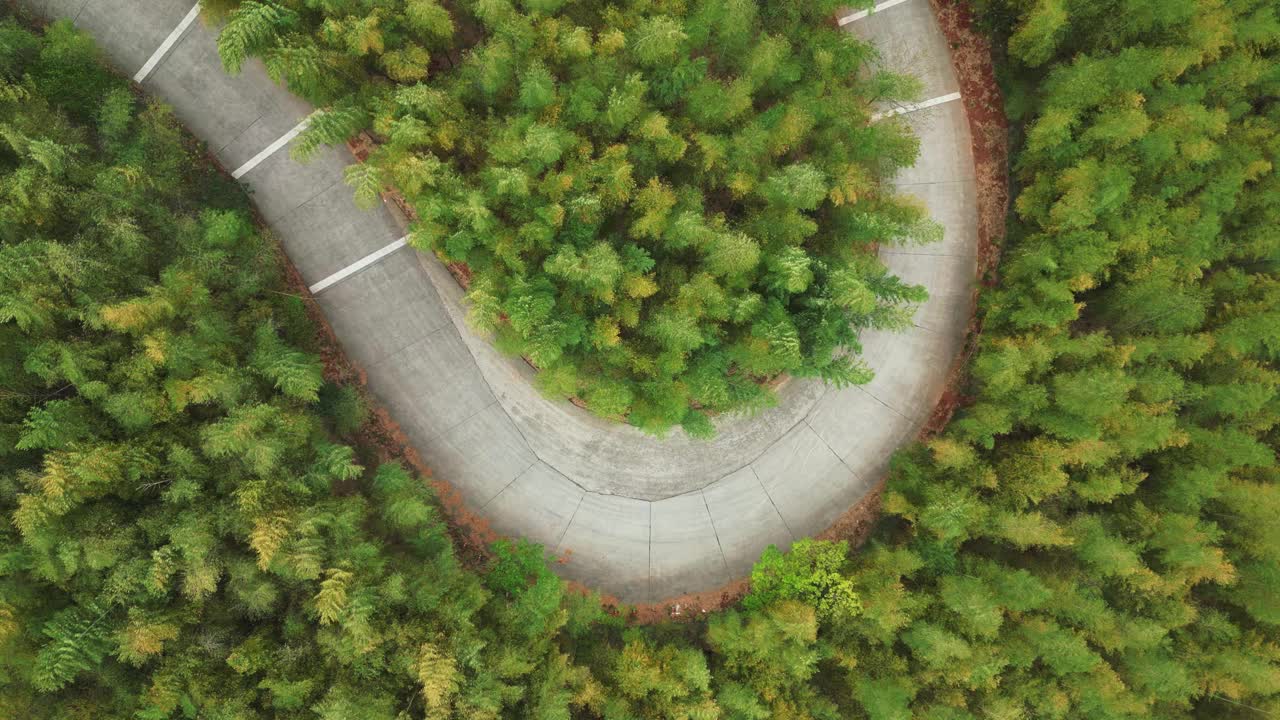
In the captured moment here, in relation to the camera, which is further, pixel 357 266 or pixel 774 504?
pixel 774 504

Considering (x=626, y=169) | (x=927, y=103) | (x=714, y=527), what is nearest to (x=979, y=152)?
(x=927, y=103)

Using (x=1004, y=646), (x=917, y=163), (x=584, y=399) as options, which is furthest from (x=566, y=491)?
(x=917, y=163)

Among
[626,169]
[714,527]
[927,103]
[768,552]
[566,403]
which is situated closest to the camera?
[626,169]

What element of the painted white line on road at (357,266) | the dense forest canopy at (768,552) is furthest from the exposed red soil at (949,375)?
the dense forest canopy at (768,552)

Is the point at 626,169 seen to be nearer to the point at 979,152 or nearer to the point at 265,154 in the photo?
the point at 265,154

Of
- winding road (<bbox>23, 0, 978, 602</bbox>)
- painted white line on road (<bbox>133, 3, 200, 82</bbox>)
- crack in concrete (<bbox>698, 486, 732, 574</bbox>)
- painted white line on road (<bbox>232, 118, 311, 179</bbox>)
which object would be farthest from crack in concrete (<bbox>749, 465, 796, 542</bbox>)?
painted white line on road (<bbox>133, 3, 200, 82</bbox>)

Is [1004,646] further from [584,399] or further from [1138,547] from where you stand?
[584,399]

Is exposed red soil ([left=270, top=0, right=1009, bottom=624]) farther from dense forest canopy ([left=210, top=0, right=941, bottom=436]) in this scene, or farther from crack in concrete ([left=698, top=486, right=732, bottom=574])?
dense forest canopy ([left=210, top=0, right=941, bottom=436])
